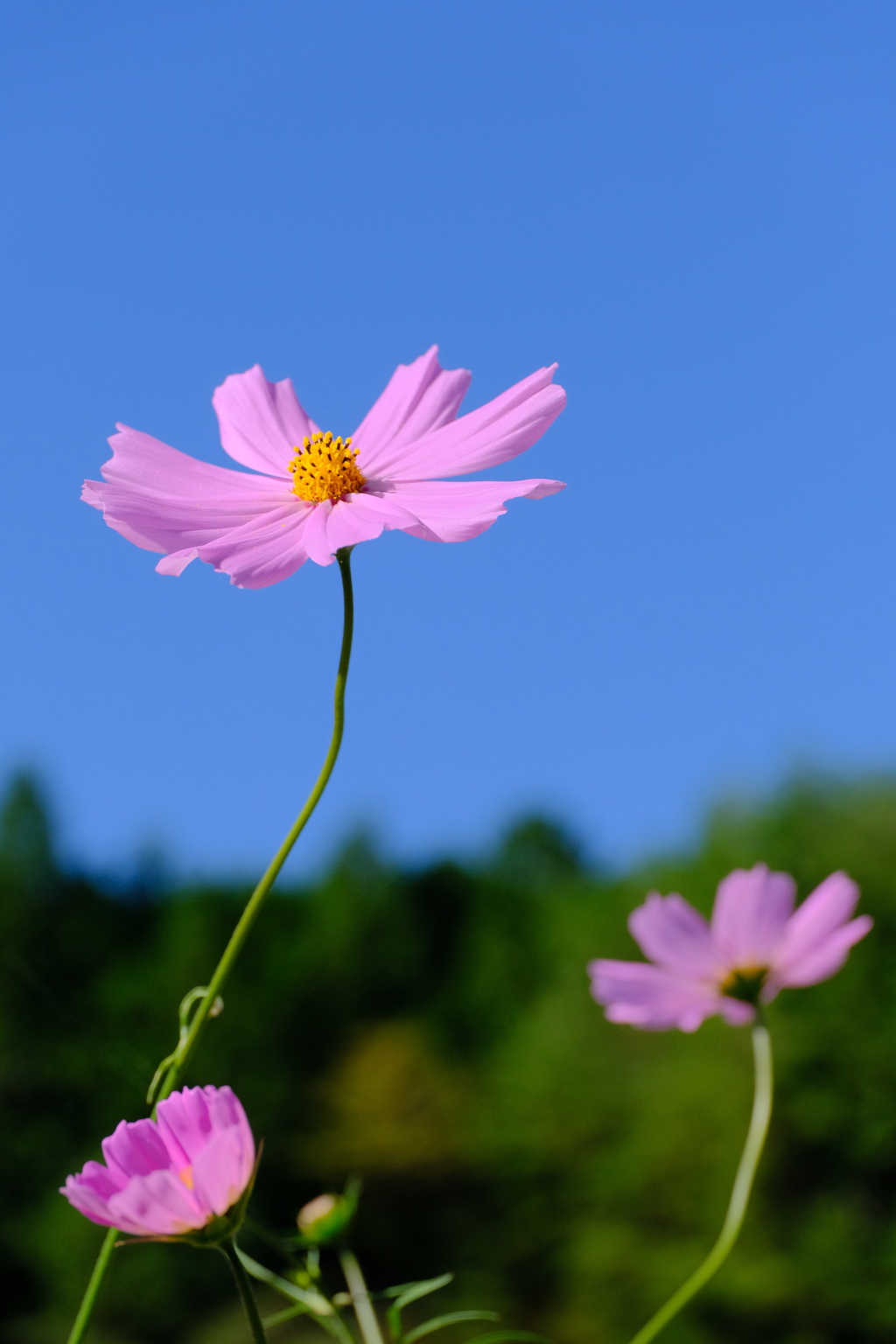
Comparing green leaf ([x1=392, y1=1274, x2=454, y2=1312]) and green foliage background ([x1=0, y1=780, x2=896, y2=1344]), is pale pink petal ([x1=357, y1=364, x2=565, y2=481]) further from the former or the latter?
green foliage background ([x1=0, y1=780, x2=896, y2=1344])

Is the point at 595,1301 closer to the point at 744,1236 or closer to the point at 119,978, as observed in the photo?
the point at 744,1236

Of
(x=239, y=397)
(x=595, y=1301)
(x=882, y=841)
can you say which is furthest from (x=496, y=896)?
→ (x=239, y=397)

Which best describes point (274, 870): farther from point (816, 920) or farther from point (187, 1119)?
point (816, 920)

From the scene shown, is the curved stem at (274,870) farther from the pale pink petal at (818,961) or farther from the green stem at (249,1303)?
the pale pink petal at (818,961)

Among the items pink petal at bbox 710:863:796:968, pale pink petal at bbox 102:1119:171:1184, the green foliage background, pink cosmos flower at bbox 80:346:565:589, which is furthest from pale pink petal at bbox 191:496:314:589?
the green foliage background

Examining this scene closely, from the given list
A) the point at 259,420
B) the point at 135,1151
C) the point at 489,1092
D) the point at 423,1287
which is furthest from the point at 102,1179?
the point at 489,1092
